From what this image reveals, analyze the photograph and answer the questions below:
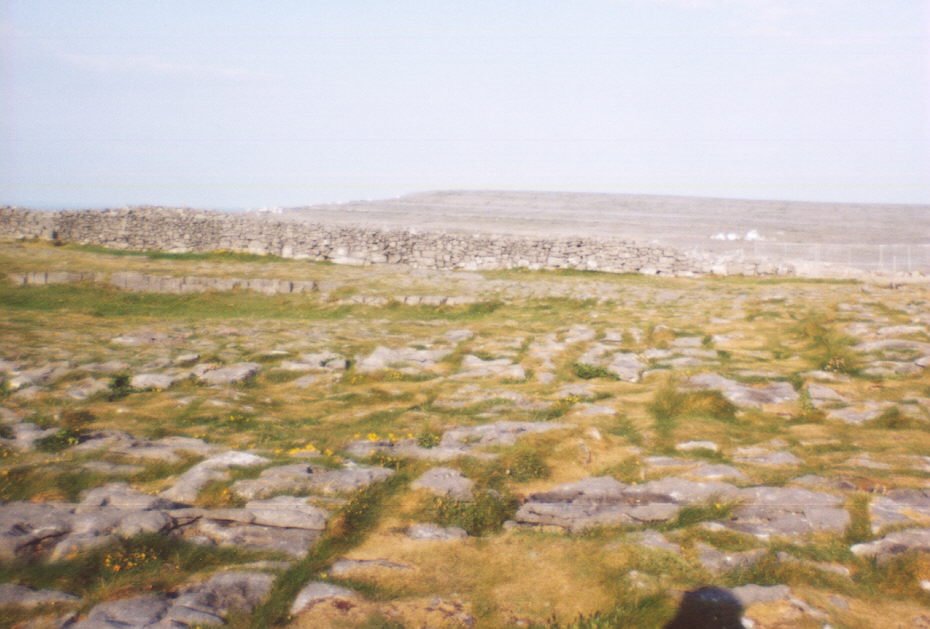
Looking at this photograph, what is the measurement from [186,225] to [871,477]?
1227 inches

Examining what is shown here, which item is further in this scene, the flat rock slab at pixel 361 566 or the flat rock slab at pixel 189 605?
the flat rock slab at pixel 361 566

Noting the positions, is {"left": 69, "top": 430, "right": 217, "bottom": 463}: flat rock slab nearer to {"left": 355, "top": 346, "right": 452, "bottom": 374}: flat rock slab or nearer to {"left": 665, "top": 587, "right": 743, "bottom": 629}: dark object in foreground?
{"left": 355, "top": 346, "right": 452, "bottom": 374}: flat rock slab

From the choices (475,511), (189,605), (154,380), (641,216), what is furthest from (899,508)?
(641,216)

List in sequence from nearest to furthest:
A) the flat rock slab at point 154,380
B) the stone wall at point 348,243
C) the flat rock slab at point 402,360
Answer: the flat rock slab at point 154,380 < the flat rock slab at point 402,360 < the stone wall at point 348,243

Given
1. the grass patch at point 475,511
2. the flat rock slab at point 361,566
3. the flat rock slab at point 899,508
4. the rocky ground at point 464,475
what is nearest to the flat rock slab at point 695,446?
the rocky ground at point 464,475

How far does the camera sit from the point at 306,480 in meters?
7.07

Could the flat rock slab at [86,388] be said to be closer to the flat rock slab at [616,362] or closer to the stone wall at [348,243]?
the flat rock slab at [616,362]

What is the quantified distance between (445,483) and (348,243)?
2499 cm

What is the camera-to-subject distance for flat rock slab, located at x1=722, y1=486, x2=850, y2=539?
6.16 meters

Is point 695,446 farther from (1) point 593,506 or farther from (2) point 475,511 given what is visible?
(2) point 475,511

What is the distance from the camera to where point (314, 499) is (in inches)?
263

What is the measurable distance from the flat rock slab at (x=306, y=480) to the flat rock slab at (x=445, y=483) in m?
0.42

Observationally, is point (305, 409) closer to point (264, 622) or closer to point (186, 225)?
point (264, 622)

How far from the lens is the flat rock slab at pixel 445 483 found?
6.92 m
